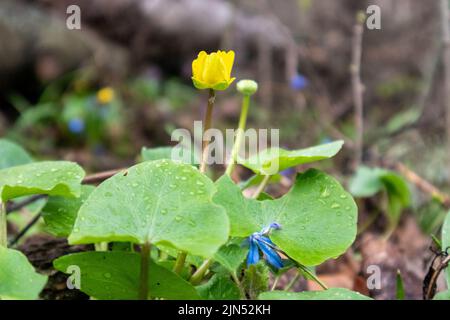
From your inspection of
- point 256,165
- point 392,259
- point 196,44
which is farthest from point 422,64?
point 256,165

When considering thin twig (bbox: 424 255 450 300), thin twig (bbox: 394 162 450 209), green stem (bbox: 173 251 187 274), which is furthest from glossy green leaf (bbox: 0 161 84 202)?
thin twig (bbox: 394 162 450 209)

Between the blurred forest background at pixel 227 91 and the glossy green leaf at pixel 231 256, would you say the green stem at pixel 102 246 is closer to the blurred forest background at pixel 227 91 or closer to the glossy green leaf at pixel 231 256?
the glossy green leaf at pixel 231 256

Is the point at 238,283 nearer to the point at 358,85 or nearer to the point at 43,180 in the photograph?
the point at 43,180

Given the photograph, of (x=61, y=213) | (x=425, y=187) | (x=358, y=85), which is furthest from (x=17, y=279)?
(x=425, y=187)

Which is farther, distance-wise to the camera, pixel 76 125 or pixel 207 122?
pixel 76 125

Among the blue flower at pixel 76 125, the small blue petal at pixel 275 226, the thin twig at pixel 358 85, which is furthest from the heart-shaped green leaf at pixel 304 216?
the blue flower at pixel 76 125

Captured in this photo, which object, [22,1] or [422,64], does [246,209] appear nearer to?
[22,1]

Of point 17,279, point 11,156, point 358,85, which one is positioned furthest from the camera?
point 358,85
